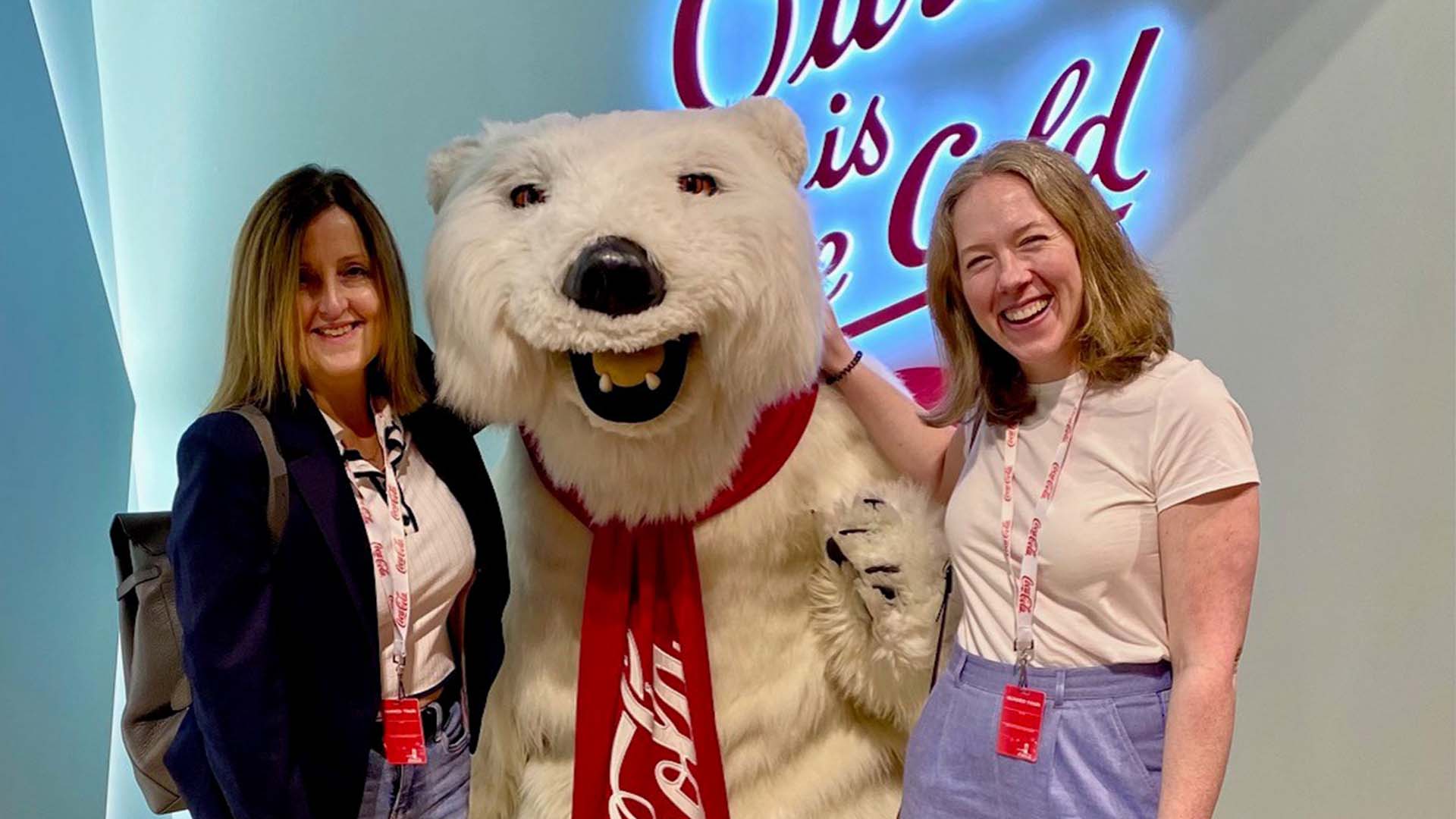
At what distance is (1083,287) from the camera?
0.97 meters

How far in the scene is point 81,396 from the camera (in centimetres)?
189

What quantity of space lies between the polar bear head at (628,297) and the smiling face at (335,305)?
4.7 inches

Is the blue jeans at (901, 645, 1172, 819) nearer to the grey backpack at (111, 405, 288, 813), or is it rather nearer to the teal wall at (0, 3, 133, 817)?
the grey backpack at (111, 405, 288, 813)

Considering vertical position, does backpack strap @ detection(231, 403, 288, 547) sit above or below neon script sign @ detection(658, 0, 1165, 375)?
Answer: below

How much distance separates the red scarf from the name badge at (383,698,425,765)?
18 centimetres

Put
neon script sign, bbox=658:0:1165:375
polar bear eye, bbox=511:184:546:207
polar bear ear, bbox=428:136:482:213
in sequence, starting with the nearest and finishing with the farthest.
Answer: polar bear eye, bbox=511:184:546:207
polar bear ear, bbox=428:136:482:213
neon script sign, bbox=658:0:1165:375

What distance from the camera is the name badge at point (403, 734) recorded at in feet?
3.59

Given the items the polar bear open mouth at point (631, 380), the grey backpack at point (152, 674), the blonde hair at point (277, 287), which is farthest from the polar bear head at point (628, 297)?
the grey backpack at point (152, 674)

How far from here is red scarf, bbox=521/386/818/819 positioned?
3.71 feet

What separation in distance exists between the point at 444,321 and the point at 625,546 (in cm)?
33

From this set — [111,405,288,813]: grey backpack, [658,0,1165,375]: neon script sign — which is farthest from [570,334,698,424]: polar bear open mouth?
[658,0,1165,375]: neon script sign

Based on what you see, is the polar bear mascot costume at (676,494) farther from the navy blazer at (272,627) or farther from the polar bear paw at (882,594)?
the navy blazer at (272,627)

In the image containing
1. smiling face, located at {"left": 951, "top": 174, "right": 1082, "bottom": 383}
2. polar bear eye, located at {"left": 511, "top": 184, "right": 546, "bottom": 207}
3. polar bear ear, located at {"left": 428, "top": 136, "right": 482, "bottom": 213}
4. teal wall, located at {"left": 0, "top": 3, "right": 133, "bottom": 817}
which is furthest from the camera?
teal wall, located at {"left": 0, "top": 3, "right": 133, "bottom": 817}

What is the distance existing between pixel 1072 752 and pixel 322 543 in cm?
80
